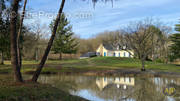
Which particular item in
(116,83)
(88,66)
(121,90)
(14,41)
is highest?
(14,41)

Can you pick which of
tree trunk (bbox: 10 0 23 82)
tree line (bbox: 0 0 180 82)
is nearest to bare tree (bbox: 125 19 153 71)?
tree line (bbox: 0 0 180 82)

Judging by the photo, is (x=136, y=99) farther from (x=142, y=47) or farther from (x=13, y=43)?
(x=142, y=47)

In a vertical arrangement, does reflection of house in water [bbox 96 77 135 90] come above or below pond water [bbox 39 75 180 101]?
below

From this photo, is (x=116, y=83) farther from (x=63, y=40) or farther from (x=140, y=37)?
(x=63, y=40)

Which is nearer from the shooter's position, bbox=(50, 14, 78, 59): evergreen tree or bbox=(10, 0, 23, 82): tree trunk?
bbox=(10, 0, 23, 82): tree trunk

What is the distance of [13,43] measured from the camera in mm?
10625

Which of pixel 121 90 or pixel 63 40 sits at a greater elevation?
pixel 63 40

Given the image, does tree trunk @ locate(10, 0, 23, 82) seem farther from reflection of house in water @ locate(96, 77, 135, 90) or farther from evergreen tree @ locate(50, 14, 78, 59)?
evergreen tree @ locate(50, 14, 78, 59)

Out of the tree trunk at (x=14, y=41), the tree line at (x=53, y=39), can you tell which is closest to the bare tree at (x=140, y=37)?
the tree line at (x=53, y=39)

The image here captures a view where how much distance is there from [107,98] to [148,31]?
19.1 metres

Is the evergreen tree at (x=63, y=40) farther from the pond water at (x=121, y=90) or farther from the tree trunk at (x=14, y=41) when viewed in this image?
the tree trunk at (x=14, y=41)

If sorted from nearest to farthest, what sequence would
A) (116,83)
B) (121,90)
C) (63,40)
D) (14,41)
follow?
(14,41), (121,90), (116,83), (63,40)

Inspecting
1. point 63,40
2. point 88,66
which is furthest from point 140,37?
point 63,40

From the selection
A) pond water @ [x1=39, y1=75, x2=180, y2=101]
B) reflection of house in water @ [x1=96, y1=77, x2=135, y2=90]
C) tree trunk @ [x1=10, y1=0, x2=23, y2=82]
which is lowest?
reflection of house in water @ [x1=96, y1=77, x2=135, y2=90]
